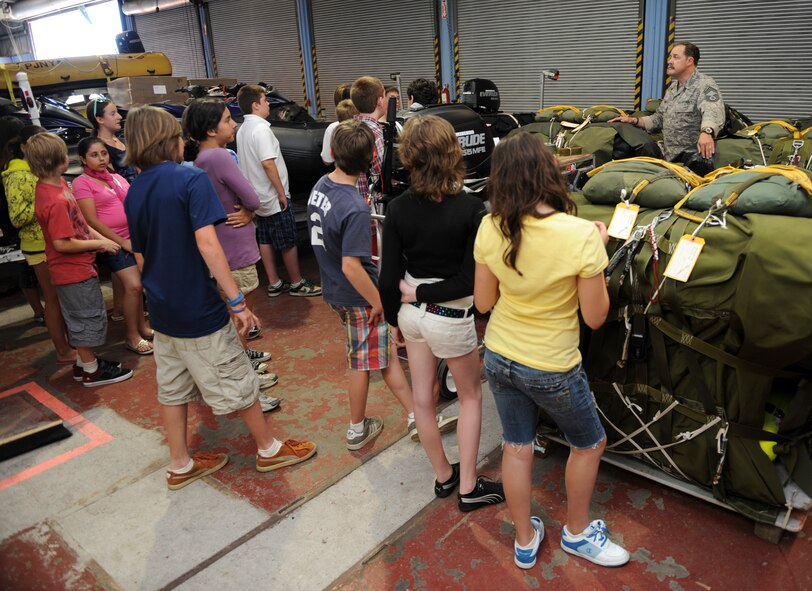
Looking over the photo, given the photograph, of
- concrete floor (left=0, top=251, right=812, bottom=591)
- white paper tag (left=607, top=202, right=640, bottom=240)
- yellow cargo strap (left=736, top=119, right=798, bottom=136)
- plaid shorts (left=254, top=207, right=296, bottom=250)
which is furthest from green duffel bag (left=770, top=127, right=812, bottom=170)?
Answer: plaid shorts (left=254, top=207, right=296, bottom=250)

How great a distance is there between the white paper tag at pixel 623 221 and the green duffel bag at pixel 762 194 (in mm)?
154

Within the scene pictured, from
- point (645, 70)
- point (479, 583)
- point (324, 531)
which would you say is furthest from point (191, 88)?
point (479, 583)

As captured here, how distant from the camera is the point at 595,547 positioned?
2.11m

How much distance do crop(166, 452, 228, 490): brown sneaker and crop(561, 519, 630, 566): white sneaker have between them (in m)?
1.60

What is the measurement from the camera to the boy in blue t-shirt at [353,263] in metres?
2.45

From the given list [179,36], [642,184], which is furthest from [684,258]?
[179,36]

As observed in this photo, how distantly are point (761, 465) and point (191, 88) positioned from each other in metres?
7.66

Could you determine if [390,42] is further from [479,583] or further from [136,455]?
[479,583]

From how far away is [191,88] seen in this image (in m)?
7.76

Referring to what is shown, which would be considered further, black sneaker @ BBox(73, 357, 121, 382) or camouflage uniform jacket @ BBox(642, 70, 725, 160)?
camouflage uniform jacket @ BBox(642, 70, 725, 160)

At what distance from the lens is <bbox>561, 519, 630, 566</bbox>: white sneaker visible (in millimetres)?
2092

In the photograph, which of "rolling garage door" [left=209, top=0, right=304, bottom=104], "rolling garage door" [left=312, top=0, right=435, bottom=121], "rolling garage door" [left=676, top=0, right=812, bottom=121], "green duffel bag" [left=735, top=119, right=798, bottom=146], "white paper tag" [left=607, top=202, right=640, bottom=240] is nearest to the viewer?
"white paper tag" [left=607, top=202, right=640, bottom=240]

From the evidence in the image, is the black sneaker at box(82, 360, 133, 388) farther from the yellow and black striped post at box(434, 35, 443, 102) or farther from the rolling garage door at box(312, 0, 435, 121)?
the rolling garage door at box(312, 0, 435, 121)

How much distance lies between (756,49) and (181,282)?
259 inches
